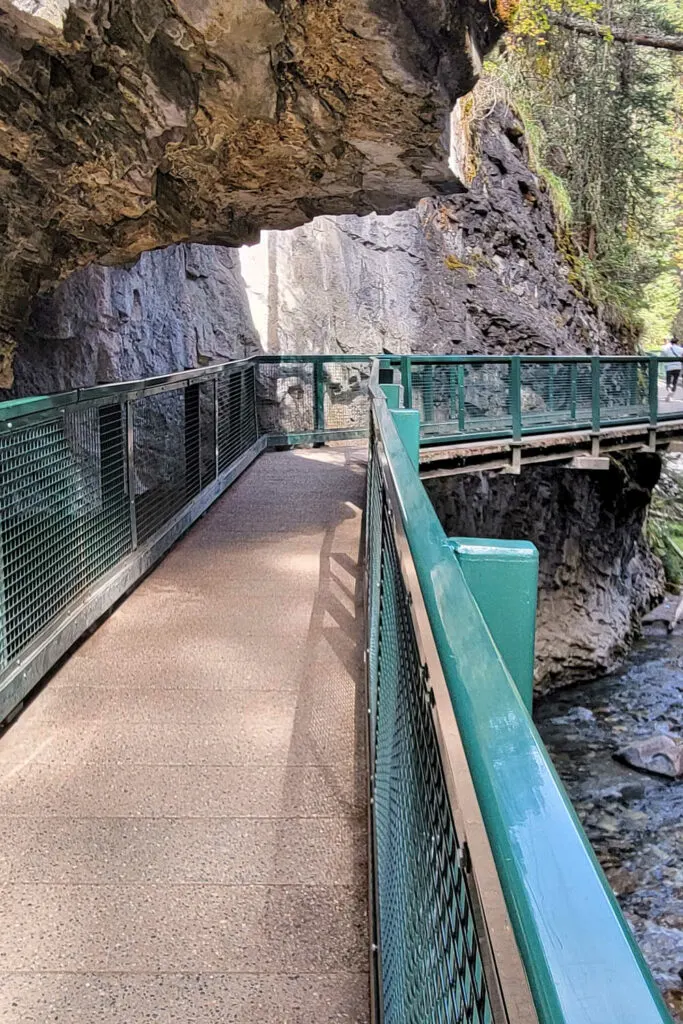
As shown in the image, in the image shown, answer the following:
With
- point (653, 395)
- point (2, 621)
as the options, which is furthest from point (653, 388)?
point (2, 621)

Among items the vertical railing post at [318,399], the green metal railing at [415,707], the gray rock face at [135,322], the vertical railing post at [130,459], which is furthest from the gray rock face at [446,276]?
the vertical railing post at [130,459]

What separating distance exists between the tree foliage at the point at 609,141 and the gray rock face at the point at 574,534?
6824 mm

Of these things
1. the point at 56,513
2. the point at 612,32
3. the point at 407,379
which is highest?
the point at 612,32

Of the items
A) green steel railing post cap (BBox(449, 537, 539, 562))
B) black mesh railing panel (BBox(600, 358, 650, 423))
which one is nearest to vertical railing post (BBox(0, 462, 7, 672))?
green steel railing post cap (BBox(449, 537, 539, 562))

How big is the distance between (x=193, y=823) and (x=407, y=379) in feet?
31.3

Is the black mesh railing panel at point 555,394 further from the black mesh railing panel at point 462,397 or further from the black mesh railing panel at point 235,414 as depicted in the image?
the black mesh railing panel at point 235,414

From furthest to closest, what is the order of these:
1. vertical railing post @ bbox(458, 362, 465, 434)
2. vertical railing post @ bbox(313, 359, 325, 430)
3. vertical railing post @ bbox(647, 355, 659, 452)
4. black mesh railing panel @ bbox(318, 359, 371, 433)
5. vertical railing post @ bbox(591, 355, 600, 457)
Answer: black mesh railing panel @ bbox(318, 359, 371, 433)
vertical railing post @ bbox(313, 359, 325, 430)
vertical railing post @ bbox(647, 355, 659, 452)
vertical railing post @ bbox(591, 355, 600, 457)
vertical railing post @ bbox(458, 362, 465, 434)

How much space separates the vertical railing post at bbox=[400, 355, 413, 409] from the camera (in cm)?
1262

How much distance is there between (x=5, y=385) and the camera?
330 inches

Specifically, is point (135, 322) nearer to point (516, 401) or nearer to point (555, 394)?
point (516, 401)

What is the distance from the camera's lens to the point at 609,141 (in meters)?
24.1

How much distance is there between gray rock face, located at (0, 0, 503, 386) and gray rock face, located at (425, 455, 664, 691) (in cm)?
958

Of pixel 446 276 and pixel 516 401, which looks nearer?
pixel 516 401

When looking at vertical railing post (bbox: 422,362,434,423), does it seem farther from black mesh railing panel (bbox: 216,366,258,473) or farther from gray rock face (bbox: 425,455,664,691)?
gray rock face (bbox: 425,455,664,691)
